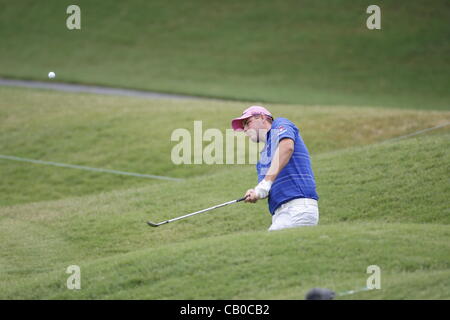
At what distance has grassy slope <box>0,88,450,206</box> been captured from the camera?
809 inches

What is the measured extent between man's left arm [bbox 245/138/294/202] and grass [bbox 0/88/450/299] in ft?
2.56

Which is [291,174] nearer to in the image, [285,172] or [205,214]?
[285,172]

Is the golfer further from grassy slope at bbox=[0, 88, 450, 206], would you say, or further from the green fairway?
grassy slope at bbox=[0, 88, 450, 206]

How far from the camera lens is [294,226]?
9.46m

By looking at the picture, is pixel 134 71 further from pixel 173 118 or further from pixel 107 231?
pixel 107 231

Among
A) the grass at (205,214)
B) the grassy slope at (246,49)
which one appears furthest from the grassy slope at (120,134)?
the grassy slope at (246,49)

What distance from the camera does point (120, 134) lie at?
2389 cm

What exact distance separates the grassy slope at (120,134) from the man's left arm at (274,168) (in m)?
11.1

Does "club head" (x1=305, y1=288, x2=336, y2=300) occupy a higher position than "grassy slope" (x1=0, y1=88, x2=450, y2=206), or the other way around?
"grassy slope" (x1=0, y1=88, x2=450, y2=206)

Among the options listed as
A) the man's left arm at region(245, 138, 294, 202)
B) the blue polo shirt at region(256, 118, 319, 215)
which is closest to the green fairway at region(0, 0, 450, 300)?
the blue polo shirt at region(256, 118, 319, 215)

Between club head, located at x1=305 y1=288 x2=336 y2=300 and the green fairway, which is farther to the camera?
the green fairway

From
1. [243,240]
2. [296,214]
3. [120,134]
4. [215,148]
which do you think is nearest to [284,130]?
[296,214]

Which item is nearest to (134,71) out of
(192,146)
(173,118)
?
(173,118)
